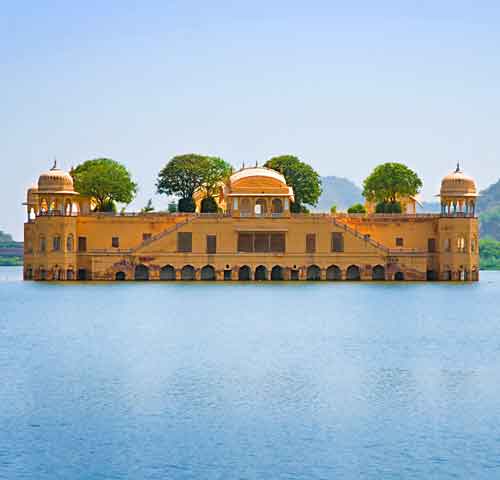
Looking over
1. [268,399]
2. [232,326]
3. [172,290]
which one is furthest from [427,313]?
[268,399]

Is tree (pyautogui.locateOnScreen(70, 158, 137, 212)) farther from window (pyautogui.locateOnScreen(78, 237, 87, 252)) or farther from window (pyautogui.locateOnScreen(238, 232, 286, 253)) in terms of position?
window (pyautogui.locateOnScreen(238, 232, 286, 253))

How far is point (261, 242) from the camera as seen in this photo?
76062 mm

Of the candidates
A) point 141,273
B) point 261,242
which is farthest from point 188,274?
point 261,242

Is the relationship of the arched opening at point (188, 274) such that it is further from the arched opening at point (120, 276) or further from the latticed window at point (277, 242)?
the latticed window at point (277, 242)

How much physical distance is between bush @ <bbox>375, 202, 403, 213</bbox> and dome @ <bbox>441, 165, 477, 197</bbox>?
475cm

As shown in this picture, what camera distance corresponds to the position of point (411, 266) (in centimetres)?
7588

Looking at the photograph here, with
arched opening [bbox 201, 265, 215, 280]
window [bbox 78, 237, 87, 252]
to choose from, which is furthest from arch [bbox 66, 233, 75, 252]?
arched opening [bbox 201, 265, 215, 280]

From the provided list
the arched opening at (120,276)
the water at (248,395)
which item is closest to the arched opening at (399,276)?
the arched opening at (120,276)

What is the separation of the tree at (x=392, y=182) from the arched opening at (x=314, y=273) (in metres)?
10.5

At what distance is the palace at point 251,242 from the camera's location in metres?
75.4

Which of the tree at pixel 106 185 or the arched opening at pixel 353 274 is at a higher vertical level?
the tree at pixel 106 185

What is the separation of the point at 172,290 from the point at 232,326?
22.5 m

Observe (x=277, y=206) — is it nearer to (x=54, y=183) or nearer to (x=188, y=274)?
(x=188, y=274)

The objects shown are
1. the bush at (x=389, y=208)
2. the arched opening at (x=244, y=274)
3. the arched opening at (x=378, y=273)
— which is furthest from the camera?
the bush at (x=389, y=208)
